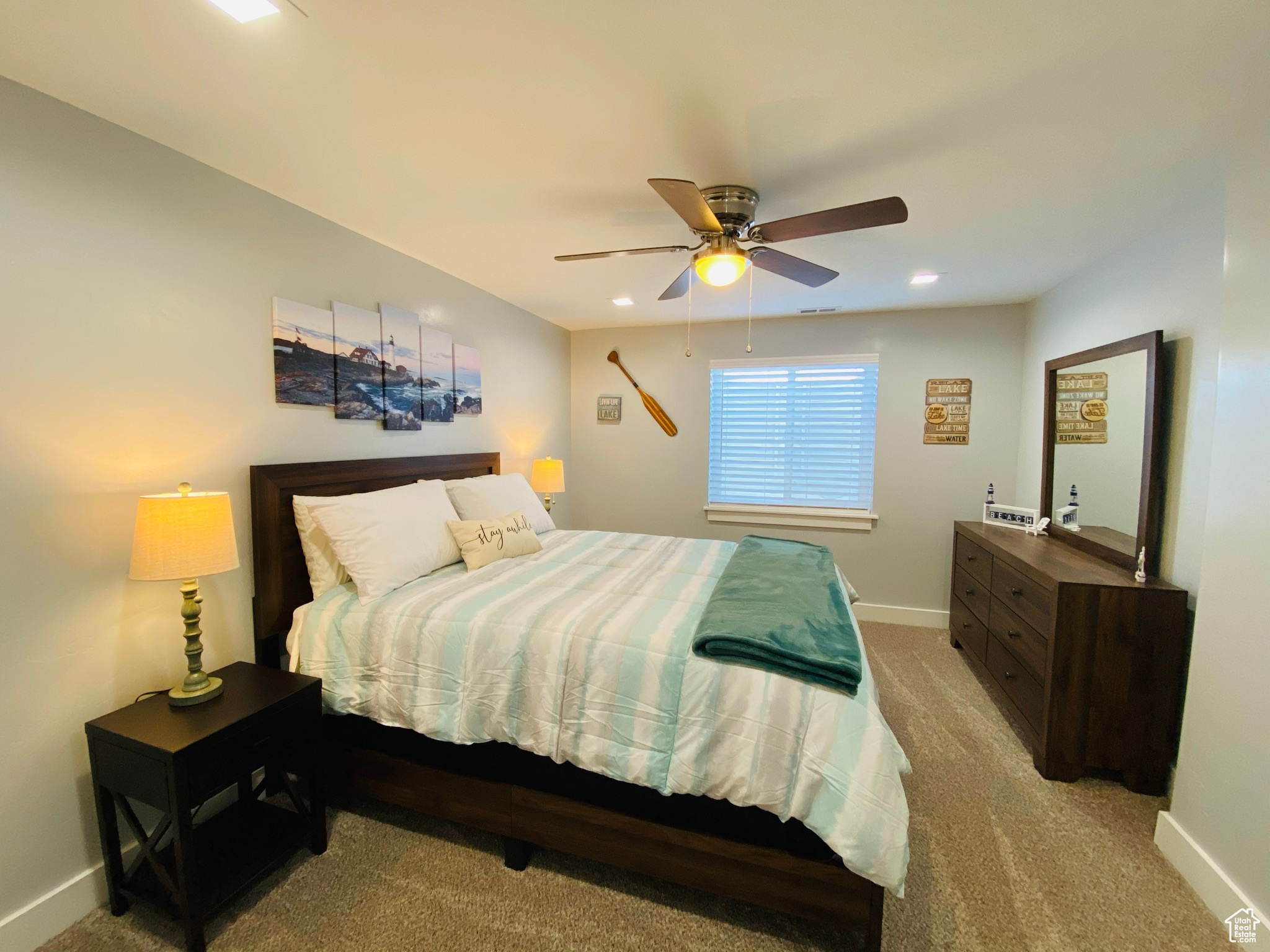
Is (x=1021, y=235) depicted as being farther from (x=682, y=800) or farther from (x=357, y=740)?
(x=357, y=740)

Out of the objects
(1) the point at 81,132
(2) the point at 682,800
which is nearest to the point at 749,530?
(2) the point at 682,800

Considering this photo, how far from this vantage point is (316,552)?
2.06 metres

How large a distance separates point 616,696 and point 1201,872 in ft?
6.32

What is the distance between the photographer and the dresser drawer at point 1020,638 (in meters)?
2.18

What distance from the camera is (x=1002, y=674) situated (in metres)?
2.57

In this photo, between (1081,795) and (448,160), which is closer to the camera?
(448,160)

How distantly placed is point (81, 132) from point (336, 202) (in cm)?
73

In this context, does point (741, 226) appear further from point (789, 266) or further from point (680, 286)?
point (680, 286)

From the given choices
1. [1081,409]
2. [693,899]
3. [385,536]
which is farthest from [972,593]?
[385,536]

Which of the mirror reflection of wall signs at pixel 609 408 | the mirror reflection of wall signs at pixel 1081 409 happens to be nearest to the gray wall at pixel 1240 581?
the mirror reflection of wall signs at pixel 1081 409

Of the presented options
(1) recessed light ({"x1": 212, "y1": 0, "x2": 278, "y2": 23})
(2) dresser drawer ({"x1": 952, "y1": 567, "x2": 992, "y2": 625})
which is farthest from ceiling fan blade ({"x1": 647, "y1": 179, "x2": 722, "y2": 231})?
(2) dresser drawer ({"x1": 952, "y1": 567, "x2": 992, "y2": 625})

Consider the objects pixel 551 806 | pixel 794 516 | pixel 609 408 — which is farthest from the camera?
pixel 609 408

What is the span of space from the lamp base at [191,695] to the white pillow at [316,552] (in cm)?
50

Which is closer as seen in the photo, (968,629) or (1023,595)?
(1023,595)
